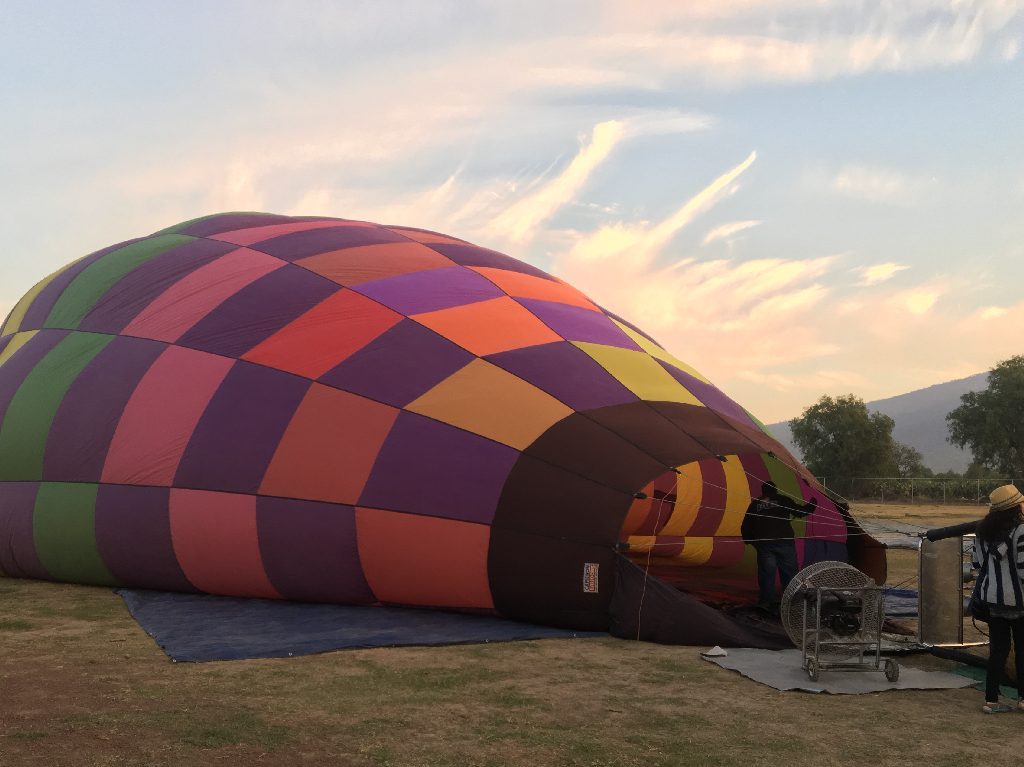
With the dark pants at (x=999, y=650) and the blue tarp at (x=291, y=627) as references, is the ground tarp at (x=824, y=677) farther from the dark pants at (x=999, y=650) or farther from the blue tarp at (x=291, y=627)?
the blue tarp at (x=291, y=627)

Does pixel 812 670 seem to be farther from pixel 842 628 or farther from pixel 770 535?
pixel 770 535

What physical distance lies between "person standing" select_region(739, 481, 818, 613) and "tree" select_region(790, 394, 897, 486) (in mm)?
43243

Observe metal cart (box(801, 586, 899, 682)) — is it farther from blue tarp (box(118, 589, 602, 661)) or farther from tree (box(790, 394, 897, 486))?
tree (box(790, 394, 897, 486))

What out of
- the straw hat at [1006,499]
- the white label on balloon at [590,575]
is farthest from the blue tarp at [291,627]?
the straw hat at [1006,499]

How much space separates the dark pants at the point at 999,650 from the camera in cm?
574

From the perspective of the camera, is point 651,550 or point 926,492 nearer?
point 651,550

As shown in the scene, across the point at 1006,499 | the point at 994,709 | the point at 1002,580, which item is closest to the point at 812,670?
the point at 994,709

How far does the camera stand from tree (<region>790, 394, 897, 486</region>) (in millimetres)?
51406

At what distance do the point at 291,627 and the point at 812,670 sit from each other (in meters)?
3.81

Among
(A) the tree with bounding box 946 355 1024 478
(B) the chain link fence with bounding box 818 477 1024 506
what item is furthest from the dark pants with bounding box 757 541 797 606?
(A) the tree with bounding box 946 355 1024 478

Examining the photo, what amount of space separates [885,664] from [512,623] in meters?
2.77

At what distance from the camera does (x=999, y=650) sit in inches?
230

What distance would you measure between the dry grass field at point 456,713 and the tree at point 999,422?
5136 cm

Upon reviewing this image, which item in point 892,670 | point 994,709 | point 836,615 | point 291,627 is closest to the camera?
point 994,709
